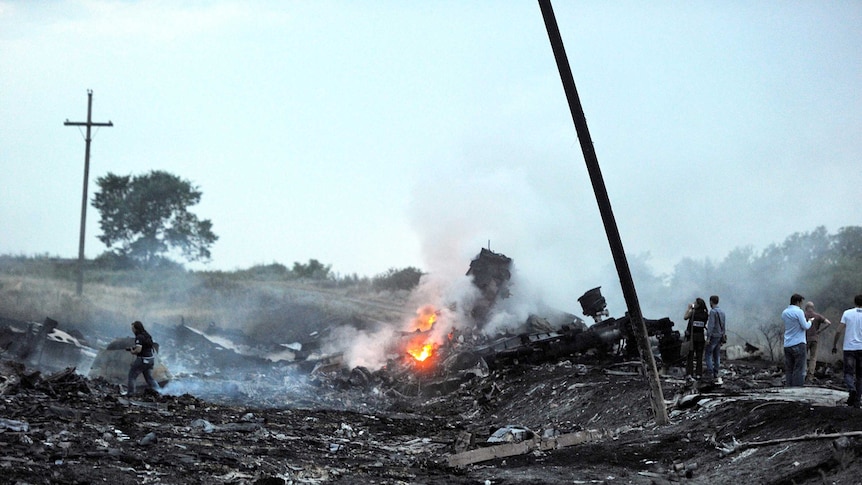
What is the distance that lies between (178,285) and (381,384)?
2328 cm

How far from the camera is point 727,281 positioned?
38469 mm

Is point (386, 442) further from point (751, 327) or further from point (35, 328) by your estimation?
point (751, 327)

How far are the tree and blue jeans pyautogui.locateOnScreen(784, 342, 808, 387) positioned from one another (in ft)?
150

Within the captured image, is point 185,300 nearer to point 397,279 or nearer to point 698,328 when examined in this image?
point 397,279

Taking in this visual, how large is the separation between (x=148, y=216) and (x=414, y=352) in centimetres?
3522

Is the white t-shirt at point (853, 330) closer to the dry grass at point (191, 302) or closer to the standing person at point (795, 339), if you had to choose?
the standing person at point (795, 339)

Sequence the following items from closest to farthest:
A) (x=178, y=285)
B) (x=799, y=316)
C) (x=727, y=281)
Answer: (x=799, y=316), (x=727, y=281), (x=178, y=285)

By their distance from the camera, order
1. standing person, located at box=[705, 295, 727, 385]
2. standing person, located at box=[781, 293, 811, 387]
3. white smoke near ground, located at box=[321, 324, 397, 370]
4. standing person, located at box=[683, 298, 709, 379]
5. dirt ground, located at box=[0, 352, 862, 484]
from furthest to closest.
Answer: white smoke near ground, located at box=[321, 324, 397, 370]
standing person, located at box=[683, 298, 709, 379]
standing person, located at box=[705, 295, 727, 385]
standing person, located at box=[781, 293, 811, 387]
dirt ground, located at box=[0, 352, 862, 484]

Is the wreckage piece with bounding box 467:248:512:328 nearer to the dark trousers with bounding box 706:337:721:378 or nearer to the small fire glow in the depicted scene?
the small fire glow

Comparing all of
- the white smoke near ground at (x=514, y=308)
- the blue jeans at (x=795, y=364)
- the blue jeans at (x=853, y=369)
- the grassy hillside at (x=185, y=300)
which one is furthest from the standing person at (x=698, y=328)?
the grassy hillside at (x=185, y=300)

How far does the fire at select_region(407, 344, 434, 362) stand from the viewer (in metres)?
23.5

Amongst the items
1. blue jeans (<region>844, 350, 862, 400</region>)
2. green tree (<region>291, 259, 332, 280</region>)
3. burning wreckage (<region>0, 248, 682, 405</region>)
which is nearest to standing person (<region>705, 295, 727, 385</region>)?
burning wreckage (<region>0, 248, 682, 405</region>)

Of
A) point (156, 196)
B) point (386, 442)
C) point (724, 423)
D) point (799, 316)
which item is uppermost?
point (156, 196)

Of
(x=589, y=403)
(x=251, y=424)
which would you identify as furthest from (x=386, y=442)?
(x=589, y=403)
